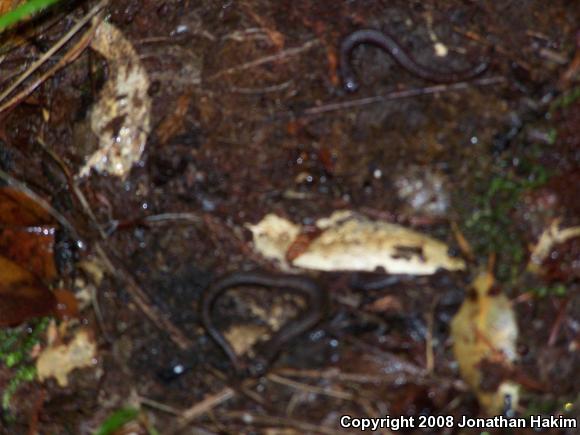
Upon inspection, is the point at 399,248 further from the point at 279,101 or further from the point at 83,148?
the point at 83,148

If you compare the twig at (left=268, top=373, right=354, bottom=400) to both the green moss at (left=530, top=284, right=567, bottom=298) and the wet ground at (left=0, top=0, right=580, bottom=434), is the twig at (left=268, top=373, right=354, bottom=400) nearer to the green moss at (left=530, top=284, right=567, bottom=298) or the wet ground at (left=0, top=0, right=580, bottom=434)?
the wet ground at (left=0, top=0, right=580, bottom=434)

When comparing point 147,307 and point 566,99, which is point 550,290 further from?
point 147,307

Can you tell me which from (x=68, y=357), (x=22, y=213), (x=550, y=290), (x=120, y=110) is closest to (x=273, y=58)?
(x=120, y=110)

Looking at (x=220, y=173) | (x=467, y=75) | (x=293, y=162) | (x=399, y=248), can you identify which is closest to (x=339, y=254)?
(x=399, y=248)

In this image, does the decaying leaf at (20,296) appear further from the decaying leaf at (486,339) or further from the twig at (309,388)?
the decaying leaf at (486,339)

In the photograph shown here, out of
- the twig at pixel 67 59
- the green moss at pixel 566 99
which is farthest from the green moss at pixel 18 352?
the green moss at pixel 566 99

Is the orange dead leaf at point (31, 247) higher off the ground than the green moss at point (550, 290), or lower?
higher
